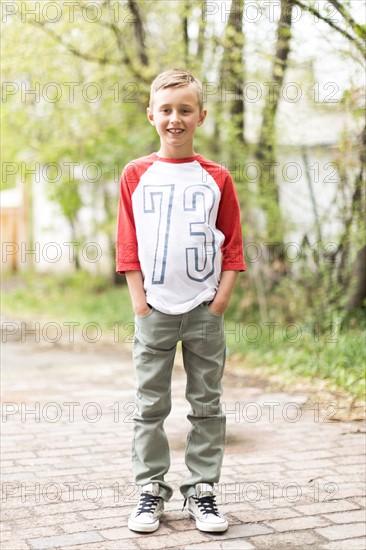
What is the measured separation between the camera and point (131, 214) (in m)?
3.28

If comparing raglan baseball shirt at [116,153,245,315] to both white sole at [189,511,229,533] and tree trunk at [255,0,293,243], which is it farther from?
tree trunk at [255,0,293,243]

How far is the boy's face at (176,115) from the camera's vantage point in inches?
125

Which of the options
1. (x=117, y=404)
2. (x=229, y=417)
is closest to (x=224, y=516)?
(x=229, y=417)

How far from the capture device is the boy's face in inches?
125

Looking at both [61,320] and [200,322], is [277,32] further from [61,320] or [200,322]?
[61,320]

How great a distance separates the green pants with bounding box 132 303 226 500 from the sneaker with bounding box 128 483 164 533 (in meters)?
0.03

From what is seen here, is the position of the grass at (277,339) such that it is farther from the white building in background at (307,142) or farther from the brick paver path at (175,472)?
the white building in background at (307,142)

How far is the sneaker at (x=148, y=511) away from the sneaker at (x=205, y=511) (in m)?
0.13

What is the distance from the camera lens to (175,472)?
4.07 meters

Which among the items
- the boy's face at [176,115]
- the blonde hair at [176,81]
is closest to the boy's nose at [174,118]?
the boy's face at [176,115]

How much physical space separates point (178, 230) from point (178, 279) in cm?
19

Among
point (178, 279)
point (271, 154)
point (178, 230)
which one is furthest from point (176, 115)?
point (271, 154)

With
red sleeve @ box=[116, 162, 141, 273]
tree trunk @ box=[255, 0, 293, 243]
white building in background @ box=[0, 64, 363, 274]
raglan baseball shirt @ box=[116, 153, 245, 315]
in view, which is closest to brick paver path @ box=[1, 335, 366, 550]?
raglan baseball shirt @ box=[116, 153, 245, 315]

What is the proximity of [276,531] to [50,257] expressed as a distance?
18655mm
